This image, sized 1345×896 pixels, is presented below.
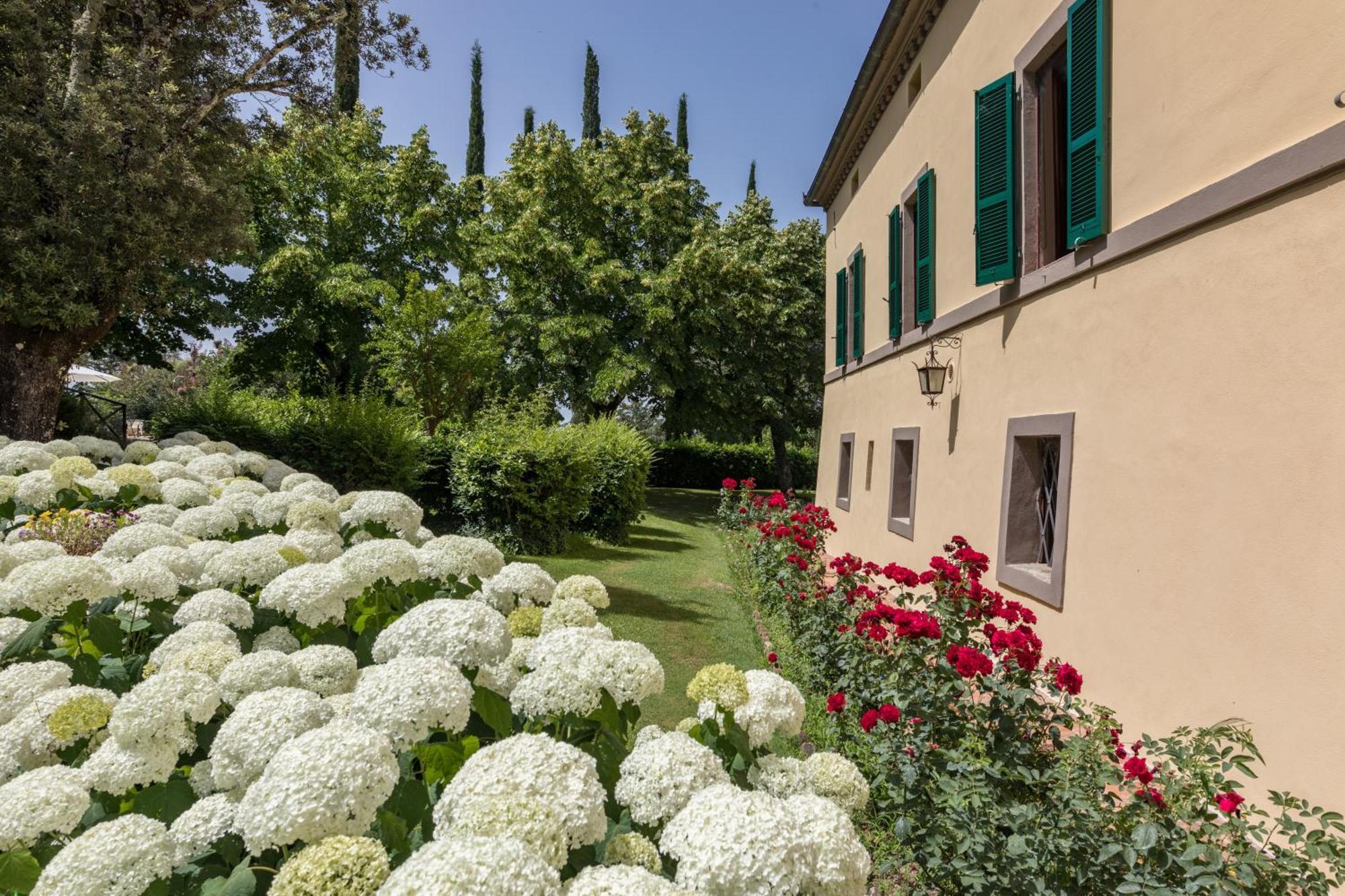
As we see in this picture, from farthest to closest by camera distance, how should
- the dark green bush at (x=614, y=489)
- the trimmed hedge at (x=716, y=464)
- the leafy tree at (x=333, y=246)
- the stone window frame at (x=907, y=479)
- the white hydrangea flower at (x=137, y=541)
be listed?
the trimmed hedge at (x=716, y=464), the leafy tree at (x=333, y=246), the dark green bush at (x=614, y=489), the stone window frame at (x=907, y=479), the white hydrangea flower at (x=137, y=541)

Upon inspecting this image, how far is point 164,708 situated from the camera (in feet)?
5.93

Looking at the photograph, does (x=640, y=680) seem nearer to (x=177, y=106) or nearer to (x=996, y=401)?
(x=996, y=401)

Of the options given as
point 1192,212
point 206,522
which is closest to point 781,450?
point 1192,212

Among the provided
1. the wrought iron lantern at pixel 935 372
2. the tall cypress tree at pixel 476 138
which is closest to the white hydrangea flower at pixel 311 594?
the wrought iron lantern at pixel 935 372

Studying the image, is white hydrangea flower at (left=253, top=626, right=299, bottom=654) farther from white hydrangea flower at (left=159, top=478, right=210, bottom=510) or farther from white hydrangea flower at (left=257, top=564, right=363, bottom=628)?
white hydrangea flower at (left=159, top=478, right=210, bottom=510)

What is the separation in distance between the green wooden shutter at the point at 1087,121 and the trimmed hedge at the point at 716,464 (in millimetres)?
24525

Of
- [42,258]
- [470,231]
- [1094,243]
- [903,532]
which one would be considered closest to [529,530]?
[903,532]

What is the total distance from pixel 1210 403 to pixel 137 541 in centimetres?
577

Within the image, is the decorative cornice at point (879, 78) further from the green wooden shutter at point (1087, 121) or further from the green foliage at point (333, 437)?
the green foliage at point (333, 437)

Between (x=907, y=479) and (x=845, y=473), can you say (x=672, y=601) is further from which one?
(x=845, y=473)

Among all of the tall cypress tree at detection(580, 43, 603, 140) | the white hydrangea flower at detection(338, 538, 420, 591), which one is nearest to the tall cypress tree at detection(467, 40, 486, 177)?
the tall cypress tree at detection(580, 43, 603, 140)

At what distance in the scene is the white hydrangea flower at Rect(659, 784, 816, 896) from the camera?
4.28 feet

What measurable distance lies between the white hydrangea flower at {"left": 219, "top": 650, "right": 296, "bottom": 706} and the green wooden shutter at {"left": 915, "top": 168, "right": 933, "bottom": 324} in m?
7.36

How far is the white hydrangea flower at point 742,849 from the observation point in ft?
4.28
